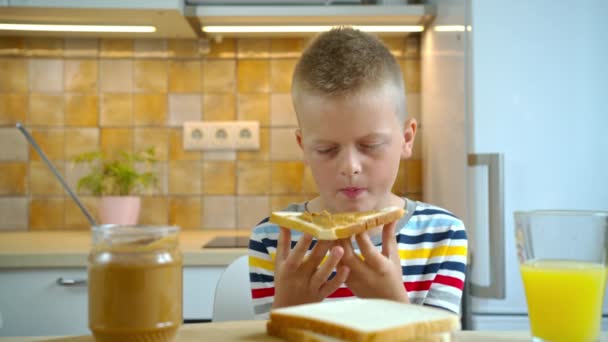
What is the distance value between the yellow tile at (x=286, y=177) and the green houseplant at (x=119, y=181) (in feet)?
1.53

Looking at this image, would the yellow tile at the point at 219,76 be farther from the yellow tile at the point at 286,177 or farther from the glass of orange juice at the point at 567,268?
the glass of orange juice at the point at 567,268

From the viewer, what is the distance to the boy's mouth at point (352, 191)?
39.5 inches

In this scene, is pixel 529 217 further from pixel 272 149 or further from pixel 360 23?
pixel 272 149

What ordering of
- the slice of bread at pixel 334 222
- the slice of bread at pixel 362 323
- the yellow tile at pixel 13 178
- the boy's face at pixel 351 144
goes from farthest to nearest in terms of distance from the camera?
the yellow tile at pixel 13 178 < the boy's face at pixel 351 144 < the slice of bread at pixel 334 222 < the slice of bread at pixel 362 323

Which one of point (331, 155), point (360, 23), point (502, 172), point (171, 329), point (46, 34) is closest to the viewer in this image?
point (171, 329)

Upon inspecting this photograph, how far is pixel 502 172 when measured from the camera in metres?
1.77

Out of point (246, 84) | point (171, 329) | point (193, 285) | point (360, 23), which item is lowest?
point (193, 285)

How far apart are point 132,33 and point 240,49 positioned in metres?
0.41

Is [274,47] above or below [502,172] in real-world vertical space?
above

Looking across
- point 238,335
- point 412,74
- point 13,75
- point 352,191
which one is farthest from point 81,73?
point 238,335

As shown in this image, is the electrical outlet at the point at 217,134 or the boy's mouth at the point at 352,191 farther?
the electrical outlet at the point at 217,134

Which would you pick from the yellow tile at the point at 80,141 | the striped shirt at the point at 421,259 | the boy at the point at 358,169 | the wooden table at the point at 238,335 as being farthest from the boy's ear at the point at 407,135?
the yellow tile at the point at 80,141

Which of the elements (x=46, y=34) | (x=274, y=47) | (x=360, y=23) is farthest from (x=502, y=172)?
(x=46, y=34)

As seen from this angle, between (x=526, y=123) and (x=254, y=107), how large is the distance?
1070 mm
